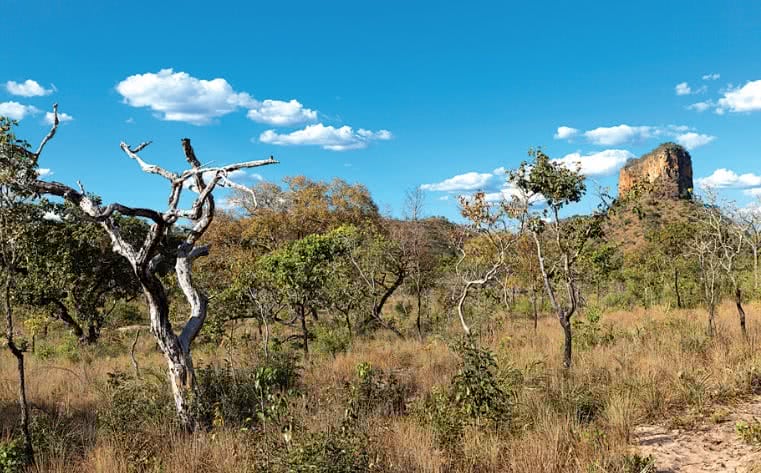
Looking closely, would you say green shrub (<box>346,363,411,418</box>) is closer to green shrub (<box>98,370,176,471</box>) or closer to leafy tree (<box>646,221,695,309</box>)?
green shrub (<box>98,370,176,471</box>)

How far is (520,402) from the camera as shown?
6.55m

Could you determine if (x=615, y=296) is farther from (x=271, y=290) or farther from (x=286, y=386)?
(x=286, y=386)

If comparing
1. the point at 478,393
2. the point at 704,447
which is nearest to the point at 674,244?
the point at 704,447

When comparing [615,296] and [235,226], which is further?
[235,226]

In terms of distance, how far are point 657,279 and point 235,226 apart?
23.5 m

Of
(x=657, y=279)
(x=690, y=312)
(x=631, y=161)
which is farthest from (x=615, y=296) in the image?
(x=631, y=161)

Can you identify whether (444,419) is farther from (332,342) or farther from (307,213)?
(307,213)

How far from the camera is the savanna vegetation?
5242 millimetres

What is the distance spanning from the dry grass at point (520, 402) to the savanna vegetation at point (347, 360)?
0.13 ft

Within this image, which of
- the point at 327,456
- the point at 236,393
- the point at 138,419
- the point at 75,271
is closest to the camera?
the point at 327,456

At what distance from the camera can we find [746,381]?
7.42m

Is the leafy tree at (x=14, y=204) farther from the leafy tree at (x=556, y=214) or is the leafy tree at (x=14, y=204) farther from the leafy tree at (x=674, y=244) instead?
the leafy tree at (x=674, y=244)

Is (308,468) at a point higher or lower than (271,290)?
lower

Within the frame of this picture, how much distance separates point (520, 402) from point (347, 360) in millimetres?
5575
